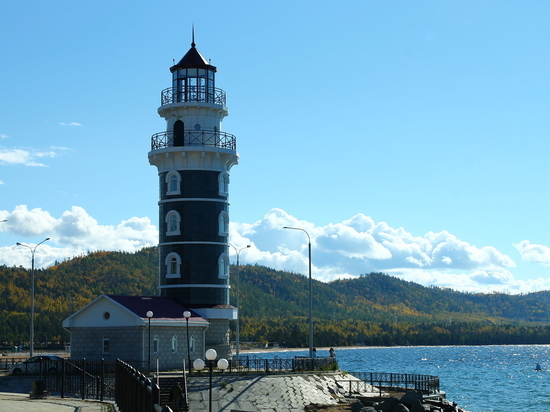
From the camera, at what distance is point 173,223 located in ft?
182

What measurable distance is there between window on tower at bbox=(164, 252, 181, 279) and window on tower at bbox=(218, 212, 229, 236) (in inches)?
125

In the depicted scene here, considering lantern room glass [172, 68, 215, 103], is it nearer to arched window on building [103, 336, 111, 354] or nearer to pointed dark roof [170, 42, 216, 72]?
pointed dark roof [170, 42, 216, 72]

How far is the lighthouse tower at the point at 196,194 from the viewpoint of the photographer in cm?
5472

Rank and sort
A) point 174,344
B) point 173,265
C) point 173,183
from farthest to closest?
point 173,183 < point 173,265 < point 174,344

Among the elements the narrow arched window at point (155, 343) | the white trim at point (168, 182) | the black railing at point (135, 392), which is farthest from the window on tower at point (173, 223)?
the black railing at point (135, 392)

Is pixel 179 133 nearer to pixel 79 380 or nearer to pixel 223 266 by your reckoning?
pixel 223 266

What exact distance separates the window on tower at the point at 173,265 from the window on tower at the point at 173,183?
3.98 meters

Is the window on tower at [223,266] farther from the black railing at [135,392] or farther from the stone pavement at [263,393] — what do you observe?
the black railing at [135,392]

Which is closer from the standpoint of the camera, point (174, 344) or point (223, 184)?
point (174, 344)

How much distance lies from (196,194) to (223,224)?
2.66m

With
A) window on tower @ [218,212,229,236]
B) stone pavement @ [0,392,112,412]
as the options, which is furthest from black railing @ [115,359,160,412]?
window on tower @ [218,212,229,236]

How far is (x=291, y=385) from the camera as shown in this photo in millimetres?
44844

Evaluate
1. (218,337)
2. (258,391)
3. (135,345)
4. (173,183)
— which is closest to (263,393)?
(258,391)

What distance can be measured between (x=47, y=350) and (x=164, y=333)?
48.5 m
